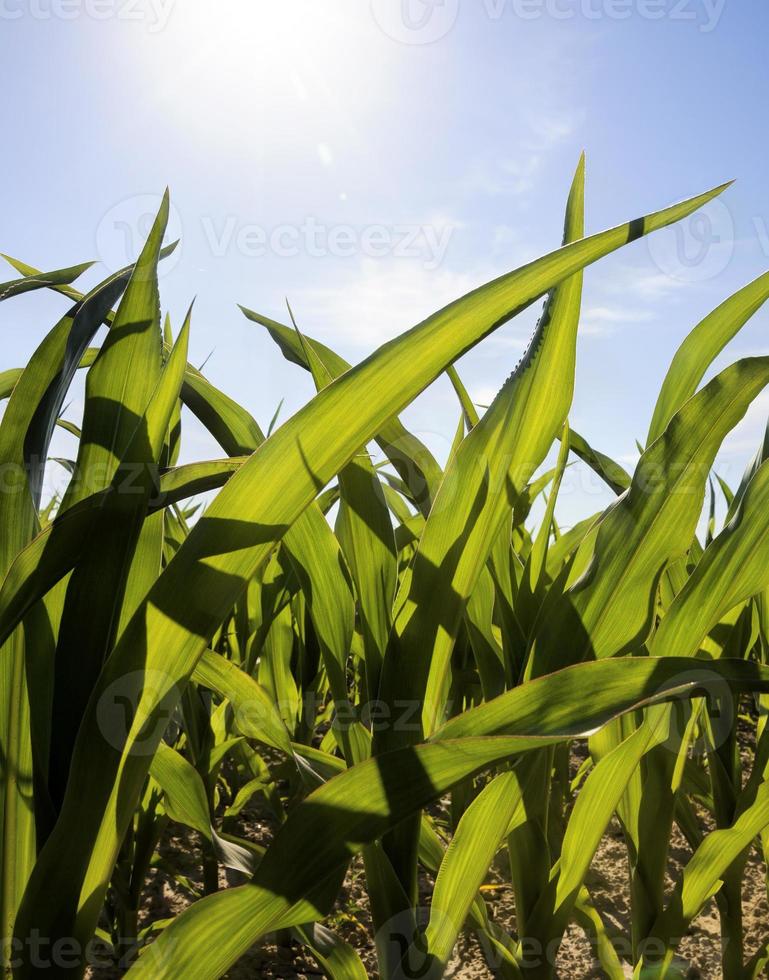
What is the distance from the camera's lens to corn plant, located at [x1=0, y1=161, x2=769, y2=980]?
31 centimetres

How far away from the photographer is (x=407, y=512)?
995 mm

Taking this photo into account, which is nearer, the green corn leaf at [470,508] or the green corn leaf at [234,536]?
the green corn leaf at [234,536]

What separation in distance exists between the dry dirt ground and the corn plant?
19 centimetres

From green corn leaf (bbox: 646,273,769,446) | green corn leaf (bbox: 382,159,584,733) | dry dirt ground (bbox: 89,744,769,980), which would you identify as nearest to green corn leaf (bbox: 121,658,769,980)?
green corn leaf (bbox: 382,159,584,733)

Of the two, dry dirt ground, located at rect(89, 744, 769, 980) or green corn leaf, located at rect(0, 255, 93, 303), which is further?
dry dirt ground, located at rect(89, 744, 769, 980)

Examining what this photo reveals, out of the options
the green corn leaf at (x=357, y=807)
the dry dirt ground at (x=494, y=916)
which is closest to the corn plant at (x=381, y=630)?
the green corn leaf at (x=357, y=807)

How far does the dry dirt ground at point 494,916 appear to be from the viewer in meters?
0.78

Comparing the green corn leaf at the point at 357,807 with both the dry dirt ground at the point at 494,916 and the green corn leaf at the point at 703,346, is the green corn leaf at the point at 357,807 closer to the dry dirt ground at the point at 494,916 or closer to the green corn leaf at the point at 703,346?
the green corn leaf at the point at 703,346

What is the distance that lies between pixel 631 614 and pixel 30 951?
37 centimetres

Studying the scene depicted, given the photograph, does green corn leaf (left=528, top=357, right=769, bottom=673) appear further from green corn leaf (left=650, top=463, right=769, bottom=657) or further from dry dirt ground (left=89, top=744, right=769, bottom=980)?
dry dirt ground (left=89, top=744, right=769, bottom=980)

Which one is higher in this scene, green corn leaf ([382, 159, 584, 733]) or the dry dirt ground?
green corn leaf ([382, 159, 584, 733])

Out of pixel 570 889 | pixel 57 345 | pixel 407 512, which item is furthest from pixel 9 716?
pixel 407 512

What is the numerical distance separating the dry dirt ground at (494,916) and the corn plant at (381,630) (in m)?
0.19

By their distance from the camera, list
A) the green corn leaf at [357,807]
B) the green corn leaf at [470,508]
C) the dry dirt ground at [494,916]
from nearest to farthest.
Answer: the green corn leaf at [357,807]
the green corn leaf at [470,508]
the dry dirt ground at [494,916]
